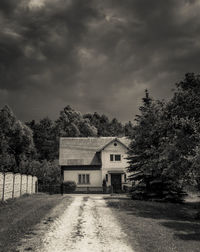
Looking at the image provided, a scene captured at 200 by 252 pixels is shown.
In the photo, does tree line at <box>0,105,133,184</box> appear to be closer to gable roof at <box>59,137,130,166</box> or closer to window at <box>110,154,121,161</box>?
gable roof at <box>59,137,130,166</box>

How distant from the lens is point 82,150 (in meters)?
42.8

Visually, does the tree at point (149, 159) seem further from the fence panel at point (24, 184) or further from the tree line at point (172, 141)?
the fence panel at point (24, 184)

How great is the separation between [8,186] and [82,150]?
23699 millimetres

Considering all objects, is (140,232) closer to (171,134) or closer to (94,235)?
(94,235)

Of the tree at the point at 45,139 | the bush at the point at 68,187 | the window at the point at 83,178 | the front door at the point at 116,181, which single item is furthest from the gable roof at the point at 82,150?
the tree at the point at 45,139

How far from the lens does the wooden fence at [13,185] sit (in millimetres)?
18266

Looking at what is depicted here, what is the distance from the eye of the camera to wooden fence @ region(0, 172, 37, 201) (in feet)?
59.9

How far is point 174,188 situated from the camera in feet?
72.2

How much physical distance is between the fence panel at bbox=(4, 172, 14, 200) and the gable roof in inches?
775

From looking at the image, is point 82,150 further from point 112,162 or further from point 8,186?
point 8,186

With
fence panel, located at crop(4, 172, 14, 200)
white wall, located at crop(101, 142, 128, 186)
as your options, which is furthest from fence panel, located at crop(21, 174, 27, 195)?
white wall, located at crop(101, 142, 128, 186)

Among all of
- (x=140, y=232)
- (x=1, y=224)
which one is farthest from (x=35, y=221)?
(x=140, y=232)

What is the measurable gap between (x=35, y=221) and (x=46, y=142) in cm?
6227

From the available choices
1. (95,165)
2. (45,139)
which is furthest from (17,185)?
(45,139)
